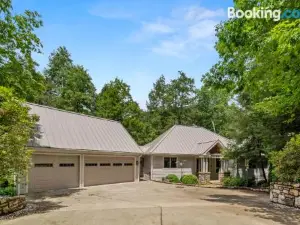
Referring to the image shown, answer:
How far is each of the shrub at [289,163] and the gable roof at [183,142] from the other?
1310cm

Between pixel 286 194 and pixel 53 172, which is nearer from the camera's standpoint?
pixel 286 194

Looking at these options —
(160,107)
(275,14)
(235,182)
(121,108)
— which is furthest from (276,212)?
(160,107)

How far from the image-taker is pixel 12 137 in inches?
372

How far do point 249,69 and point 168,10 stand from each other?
4.13 metres

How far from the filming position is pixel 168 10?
39.0ft

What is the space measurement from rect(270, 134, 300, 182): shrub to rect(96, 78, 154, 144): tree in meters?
24.6

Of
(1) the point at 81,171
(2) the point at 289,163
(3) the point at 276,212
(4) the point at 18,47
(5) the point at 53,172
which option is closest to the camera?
(3) the point at 276,212

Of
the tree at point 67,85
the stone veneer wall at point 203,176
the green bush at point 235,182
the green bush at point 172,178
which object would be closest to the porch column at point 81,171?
the green bush at point 172,178

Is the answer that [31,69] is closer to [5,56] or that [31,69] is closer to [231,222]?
[5,56]

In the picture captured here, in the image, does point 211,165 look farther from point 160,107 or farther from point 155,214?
point 160,107

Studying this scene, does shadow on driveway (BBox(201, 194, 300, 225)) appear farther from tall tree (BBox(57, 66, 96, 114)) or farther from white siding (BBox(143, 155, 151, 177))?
tall tree (BBox(57, 66, 96, 114))

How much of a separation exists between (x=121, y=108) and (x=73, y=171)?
17942 millimetres

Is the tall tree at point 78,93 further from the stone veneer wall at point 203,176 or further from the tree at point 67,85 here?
the stone veneer wall at point 203,176

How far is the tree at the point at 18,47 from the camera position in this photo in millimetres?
13562
